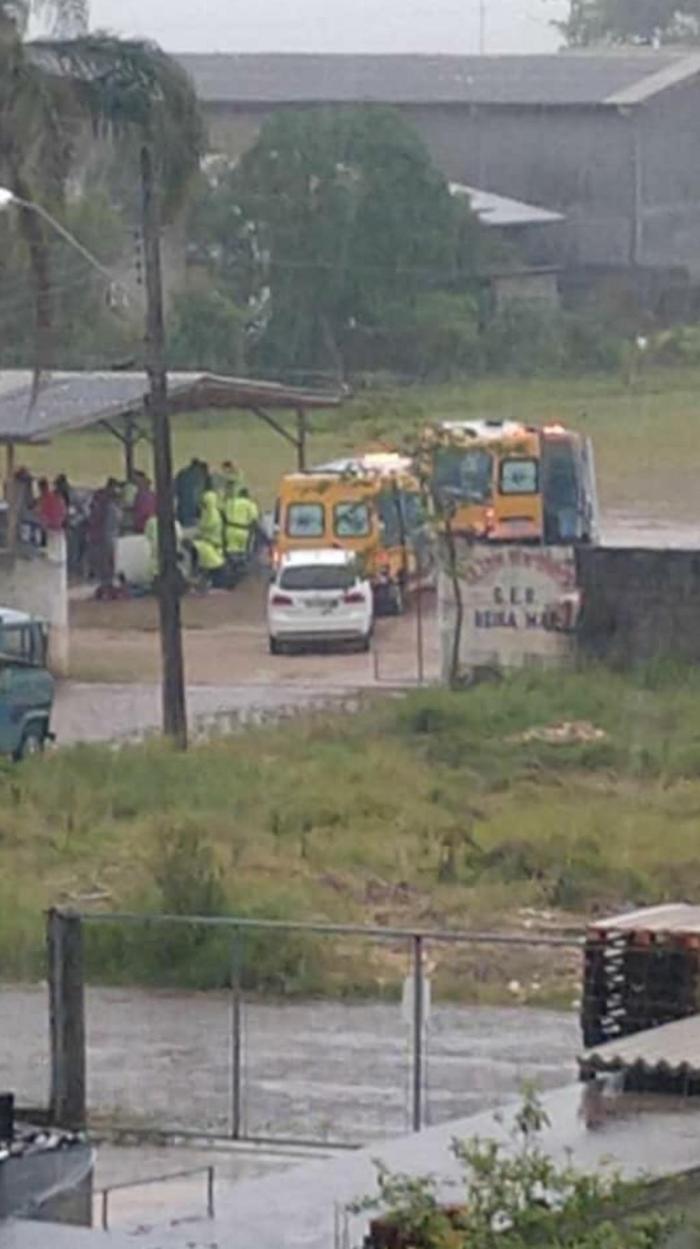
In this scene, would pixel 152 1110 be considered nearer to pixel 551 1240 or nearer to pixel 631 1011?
pixel 631 1011

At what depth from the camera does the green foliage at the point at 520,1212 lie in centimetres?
912

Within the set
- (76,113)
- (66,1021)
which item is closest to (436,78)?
(76,113)

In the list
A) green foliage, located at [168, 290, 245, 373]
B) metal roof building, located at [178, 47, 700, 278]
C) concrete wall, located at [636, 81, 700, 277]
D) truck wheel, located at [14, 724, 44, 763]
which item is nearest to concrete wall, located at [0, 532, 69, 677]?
truck wheel, located at [14, 724, 44, 763]

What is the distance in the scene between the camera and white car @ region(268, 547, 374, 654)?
119 ft

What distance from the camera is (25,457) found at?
5516 centimetres

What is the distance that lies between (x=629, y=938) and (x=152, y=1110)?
5112 millimetres

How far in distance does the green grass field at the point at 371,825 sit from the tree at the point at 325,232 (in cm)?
2950

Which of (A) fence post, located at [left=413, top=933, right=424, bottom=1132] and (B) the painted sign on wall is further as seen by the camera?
(B) the painted sign on wall

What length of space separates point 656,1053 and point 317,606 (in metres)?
23.9

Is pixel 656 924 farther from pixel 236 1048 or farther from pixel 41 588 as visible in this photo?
pixel 41 588

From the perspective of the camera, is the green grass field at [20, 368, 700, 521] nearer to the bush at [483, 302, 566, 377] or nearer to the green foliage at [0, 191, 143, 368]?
the bush at [483, 302, 566, 377]

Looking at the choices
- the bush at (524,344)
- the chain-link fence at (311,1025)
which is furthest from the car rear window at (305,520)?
the bush at (524,344)

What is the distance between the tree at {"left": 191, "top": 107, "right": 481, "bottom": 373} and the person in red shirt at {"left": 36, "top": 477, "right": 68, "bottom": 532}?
20589mm

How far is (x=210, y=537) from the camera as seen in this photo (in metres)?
41.1
